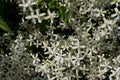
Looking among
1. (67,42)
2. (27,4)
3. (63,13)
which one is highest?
(27,4)

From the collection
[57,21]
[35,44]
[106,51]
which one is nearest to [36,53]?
[35,44]

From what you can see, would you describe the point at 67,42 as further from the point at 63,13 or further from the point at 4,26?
the point at 4,26

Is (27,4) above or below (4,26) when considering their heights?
above

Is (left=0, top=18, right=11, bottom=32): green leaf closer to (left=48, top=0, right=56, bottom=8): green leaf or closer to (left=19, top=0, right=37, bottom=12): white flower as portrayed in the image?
(left=19, top=0, right=37, bottom=12): white flower

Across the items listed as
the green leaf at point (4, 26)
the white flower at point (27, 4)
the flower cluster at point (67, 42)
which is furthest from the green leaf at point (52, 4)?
the green leaf at point (4, 26)

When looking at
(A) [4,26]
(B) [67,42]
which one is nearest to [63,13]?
(B) [67,42]

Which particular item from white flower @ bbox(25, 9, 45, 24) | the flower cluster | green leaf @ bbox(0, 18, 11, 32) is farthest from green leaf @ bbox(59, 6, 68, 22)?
green leaf @ bbox(0, 18, 11, 32)

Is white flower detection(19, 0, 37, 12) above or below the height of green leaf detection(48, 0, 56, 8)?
above

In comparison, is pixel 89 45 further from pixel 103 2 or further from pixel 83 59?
pixel 103 2
